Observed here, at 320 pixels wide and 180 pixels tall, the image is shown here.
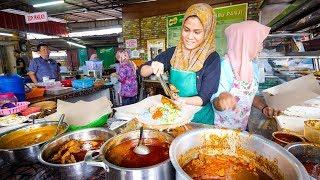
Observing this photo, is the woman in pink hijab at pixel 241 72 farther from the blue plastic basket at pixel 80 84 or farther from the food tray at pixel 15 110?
the blue plastic basket at pixel 80 84

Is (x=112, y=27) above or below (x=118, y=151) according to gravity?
above

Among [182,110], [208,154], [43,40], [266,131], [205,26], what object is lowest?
[266,131]

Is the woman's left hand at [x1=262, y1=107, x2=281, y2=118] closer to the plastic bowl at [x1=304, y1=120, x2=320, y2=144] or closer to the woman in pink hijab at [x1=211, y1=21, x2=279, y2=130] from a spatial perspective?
the woman in pink hijab at [x1=211, y1=21, x2=279, y2=130]

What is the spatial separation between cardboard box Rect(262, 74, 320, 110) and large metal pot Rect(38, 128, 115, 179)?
1576 mm

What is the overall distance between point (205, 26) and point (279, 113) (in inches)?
45.0

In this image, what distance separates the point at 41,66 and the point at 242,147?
6.42 meters

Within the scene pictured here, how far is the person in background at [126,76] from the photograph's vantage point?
636 cm

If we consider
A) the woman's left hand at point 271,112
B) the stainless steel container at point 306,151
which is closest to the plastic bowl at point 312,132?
the stainless steel container at point 306,151

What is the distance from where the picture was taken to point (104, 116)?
1.77 metres

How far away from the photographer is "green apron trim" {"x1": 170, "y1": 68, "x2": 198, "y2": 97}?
2266 mm

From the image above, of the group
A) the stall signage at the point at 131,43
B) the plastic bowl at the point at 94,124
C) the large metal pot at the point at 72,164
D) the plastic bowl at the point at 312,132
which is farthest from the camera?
the stall signage at the point at 131,43

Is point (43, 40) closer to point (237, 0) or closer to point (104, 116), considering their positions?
point (237, 0)

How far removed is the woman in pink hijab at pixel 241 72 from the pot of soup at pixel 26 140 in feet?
5.03

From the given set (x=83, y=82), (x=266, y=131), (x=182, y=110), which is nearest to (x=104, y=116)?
(x=182, y=110)
